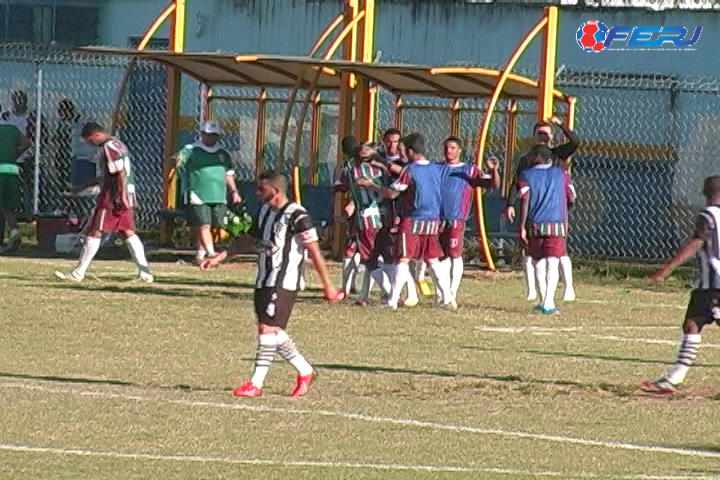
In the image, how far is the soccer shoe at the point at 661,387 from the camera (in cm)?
1512

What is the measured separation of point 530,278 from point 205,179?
520 cm

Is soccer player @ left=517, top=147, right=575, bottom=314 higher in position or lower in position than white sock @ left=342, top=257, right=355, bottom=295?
higher

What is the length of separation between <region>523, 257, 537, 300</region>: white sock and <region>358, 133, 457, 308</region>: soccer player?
3.30ft

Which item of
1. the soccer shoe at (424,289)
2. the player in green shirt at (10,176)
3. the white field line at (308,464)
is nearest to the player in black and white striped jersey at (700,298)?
the white field line at (308,464)

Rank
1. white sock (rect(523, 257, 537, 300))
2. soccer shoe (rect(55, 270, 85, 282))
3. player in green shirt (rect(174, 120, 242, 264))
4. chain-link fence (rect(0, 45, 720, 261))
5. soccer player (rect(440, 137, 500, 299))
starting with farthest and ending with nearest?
chain-link fence (rect(0, 45, 720, 261)) → player in green shirt (rect(174, 120, 242, 264)) → soccer shoe (rect(55, 270, 85, 282)) → white sock (rect(523, 257, 537, 300)) → soccer player (rect(440, 137, 500, 299))

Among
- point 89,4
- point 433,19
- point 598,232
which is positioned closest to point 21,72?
point 89,4

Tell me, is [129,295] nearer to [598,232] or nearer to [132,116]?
[598,232]

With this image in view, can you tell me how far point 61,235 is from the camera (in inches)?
1120

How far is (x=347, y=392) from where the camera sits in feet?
48.5

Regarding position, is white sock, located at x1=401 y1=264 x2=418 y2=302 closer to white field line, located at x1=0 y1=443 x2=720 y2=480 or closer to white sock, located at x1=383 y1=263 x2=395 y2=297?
white sock, located at x1=383 y1=263 x2=395 y2=297

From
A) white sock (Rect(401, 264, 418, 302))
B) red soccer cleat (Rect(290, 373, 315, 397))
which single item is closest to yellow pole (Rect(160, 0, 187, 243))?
white sock (Rect(401, 264, 418, 302))

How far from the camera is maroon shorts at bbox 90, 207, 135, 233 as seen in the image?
23.1 meters

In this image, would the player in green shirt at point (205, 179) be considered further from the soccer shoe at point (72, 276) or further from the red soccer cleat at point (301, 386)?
the red soccer cleat at point (301, 386)

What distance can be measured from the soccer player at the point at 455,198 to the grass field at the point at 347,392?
529 mm
